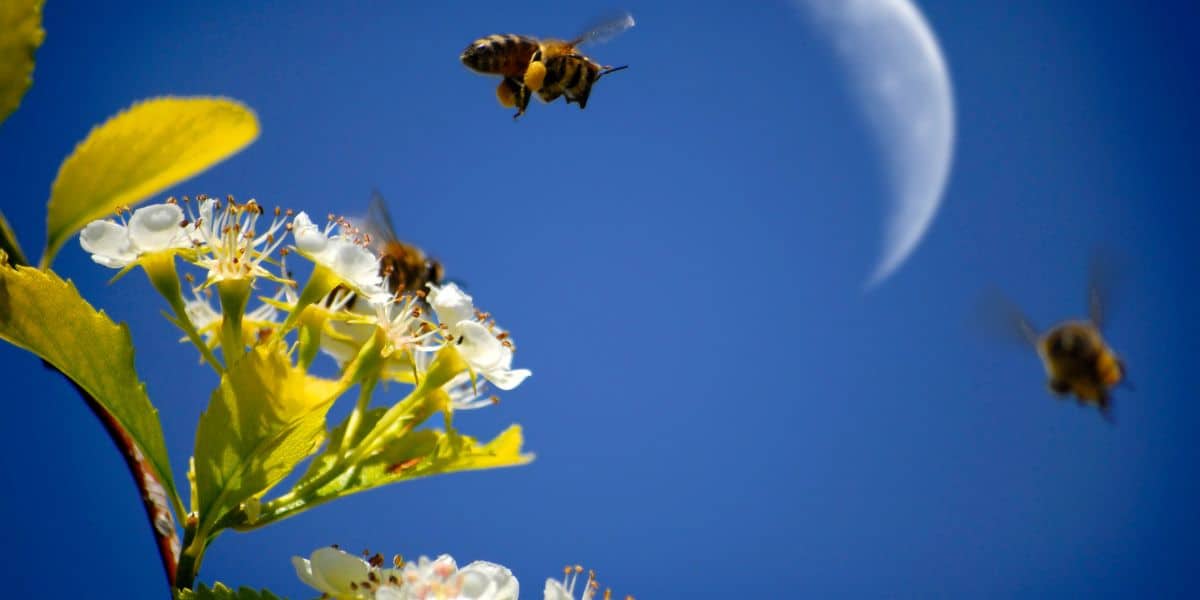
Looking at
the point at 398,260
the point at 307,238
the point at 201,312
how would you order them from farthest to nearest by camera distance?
the point at 398,260 → the point at 201,312 → the point at 307,238

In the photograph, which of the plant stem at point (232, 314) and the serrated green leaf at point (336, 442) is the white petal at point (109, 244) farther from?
the serrated green leaf at point (336, 442)

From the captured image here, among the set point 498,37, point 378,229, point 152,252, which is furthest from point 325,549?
point 378,229

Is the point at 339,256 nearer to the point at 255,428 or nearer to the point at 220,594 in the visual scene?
the point at 255,428

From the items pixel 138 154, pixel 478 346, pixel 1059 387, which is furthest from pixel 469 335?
pixel 1059 387

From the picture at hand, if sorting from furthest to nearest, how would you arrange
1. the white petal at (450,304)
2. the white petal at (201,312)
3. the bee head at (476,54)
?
the bee head at (476,54), the white petal at (201,312), the white petal at (450,304)

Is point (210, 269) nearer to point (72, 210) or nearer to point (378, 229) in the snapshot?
point (72, 210)

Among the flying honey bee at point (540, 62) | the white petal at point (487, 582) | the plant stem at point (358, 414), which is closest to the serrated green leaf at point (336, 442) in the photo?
the plant stem at point (358, 414)
